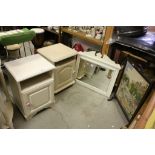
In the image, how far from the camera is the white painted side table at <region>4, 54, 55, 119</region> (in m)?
1.29

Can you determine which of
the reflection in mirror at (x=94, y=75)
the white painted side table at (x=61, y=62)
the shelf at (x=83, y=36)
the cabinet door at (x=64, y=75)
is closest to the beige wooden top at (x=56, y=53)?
the white painted side table at (x=61, y=62)

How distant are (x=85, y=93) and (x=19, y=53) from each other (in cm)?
106

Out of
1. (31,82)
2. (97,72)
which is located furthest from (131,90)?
(31,82)

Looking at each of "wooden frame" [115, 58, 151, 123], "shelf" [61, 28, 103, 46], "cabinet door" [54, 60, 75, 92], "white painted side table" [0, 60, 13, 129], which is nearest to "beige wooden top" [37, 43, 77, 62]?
"cabinet door" [54, 60, 75, 92]

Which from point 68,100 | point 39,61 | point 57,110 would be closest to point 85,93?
point 68,100

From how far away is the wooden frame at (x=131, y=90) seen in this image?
1340mm

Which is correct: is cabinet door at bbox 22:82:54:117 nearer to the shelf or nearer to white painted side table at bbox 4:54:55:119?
white painted side table at bbox 4:54:55:119

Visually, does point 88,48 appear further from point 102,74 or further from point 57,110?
point 57,110

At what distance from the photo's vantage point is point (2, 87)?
1331mm

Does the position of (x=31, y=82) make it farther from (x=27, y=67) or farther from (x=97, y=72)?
(x=97, y=72)

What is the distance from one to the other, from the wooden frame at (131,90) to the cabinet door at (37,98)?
2.52 ft

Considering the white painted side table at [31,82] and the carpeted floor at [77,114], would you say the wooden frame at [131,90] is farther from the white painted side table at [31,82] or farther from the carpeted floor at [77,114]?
the white painted side table at [31,82]

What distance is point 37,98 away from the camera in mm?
1454

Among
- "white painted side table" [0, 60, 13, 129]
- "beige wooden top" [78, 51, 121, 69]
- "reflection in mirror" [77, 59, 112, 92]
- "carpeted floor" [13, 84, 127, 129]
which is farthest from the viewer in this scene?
"reflection in mirror" [77, 59, 112, 92]
